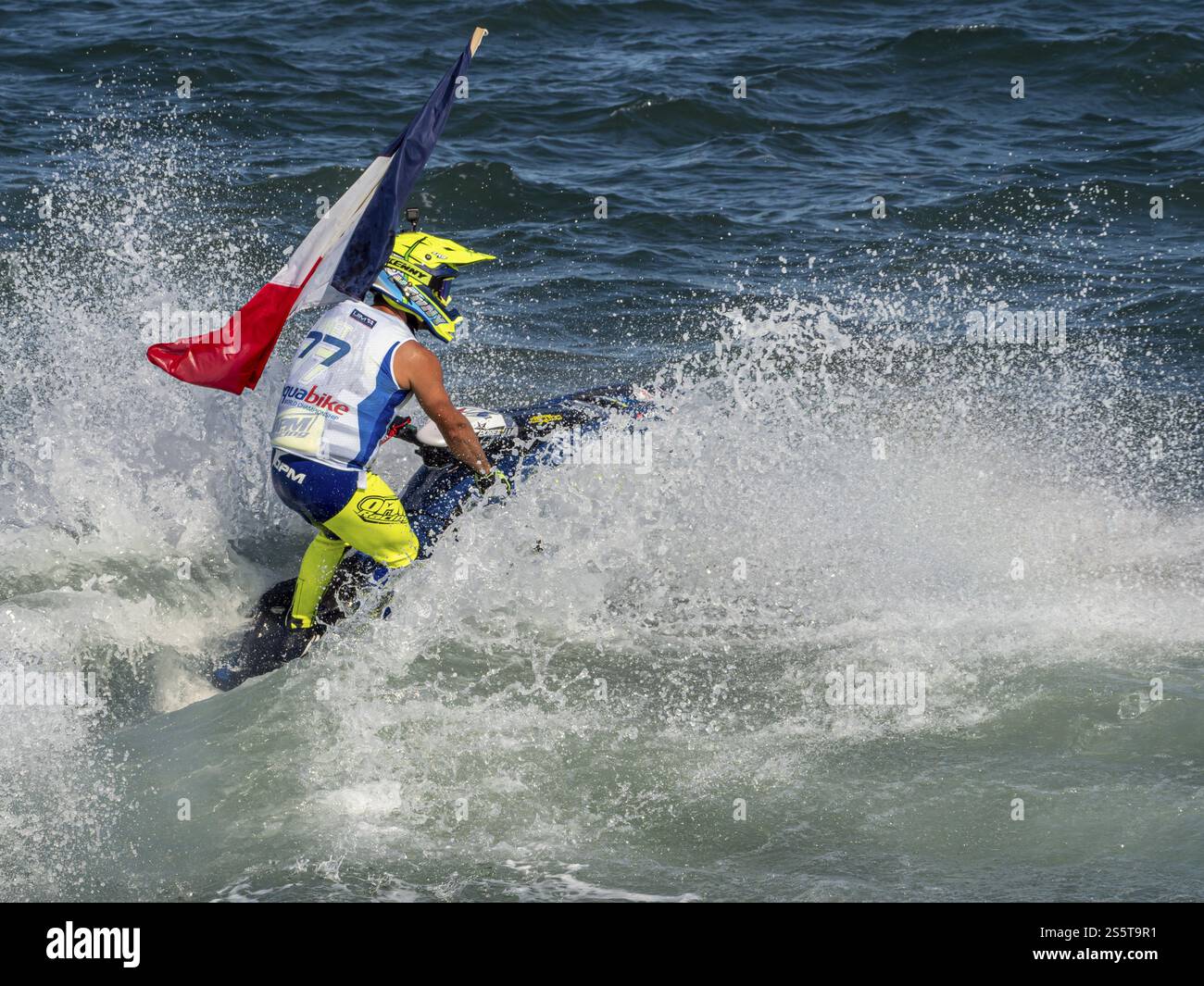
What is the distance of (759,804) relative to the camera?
19.3 ft

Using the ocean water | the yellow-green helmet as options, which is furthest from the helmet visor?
the ocean water

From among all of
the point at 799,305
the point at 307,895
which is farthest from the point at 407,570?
the point at 799,305

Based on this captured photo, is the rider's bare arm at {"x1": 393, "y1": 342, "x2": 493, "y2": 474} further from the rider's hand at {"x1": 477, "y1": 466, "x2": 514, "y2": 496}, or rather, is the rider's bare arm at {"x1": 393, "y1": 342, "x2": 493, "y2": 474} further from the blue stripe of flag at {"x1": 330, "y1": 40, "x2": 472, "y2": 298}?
the blue stripe of flag at {"x1": 330, "y1": 40, "x2": 472, "y2": 298}

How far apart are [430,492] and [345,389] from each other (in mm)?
989

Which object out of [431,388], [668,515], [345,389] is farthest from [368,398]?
[668,515]

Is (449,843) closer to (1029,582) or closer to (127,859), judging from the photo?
(127,859)

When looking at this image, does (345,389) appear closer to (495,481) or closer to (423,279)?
(423,279)

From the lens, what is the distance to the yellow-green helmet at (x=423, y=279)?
6438mm

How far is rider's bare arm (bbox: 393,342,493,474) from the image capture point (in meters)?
6.27

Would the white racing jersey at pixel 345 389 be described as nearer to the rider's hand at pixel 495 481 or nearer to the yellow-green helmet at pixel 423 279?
the yellow-green helmet at pixel 423 279

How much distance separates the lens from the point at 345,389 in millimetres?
6301

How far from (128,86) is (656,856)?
1359cm

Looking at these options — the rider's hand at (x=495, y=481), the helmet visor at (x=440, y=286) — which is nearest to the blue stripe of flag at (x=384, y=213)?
the helmet visor at (x=440, y=286)

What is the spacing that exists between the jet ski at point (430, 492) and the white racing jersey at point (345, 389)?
15.2 inches
